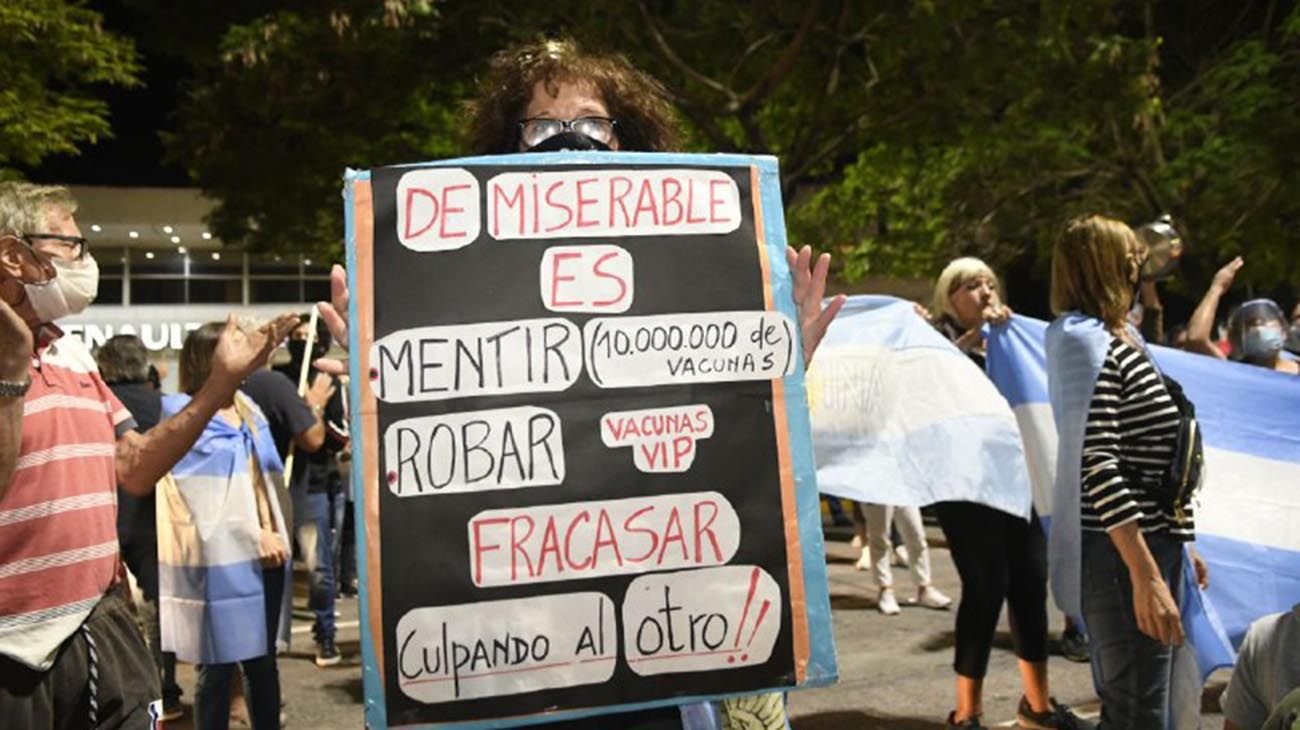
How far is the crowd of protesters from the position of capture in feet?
8.62

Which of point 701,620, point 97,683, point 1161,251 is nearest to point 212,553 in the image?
point 97,683

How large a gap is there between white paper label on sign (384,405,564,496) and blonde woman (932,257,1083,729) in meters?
3.55

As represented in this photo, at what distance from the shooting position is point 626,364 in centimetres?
223

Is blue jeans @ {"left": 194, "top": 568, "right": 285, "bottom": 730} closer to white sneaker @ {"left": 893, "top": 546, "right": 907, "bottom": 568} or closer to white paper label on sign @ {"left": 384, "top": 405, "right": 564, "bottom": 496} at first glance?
white paper label on sign @ {"left": 384, "top": 405, "right": 564, "bottom": 496}

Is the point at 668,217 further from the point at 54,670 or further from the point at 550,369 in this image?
the point at 54,670

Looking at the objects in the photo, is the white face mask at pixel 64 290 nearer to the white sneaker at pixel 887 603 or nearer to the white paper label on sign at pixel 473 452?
the white paper label on sign at pixel 473 452

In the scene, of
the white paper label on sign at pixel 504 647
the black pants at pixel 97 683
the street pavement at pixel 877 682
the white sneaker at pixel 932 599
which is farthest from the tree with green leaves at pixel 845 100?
the white paper label on sign at pixel 504 647

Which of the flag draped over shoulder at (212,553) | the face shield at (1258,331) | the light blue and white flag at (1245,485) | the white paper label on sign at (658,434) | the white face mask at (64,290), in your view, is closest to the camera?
the white paper label on sign at (658,434)

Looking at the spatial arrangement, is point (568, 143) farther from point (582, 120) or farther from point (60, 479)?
point (60, 479)

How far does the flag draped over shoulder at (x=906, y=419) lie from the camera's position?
5.40m

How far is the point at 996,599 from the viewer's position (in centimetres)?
523

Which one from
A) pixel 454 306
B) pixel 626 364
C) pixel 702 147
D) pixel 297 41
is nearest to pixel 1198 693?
pixel 626 364

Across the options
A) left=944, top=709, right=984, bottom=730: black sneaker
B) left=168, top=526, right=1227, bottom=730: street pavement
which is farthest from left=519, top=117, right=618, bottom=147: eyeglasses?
left=168, top=526, right=1227, bottom=730: street pavement

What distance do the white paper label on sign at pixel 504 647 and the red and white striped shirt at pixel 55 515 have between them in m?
1.07
